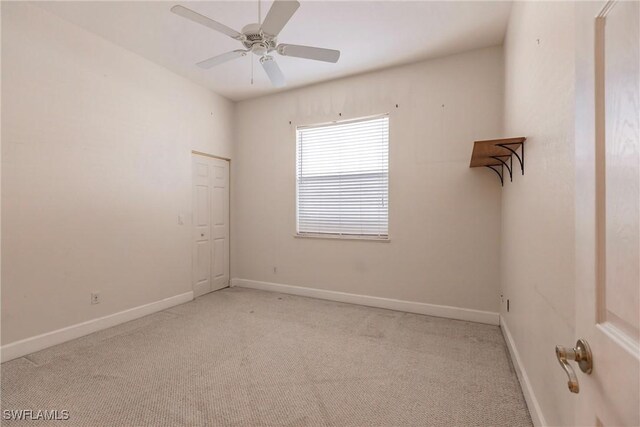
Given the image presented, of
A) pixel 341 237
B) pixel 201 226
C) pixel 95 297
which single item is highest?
pixel 201 226

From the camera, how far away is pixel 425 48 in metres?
3.36

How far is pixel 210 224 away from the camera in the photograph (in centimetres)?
461

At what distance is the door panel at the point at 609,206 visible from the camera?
52 cm

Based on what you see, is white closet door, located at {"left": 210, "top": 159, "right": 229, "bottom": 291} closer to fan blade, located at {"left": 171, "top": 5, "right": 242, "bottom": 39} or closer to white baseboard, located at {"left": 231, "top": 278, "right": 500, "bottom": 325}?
white baseboard, located at {"left": 231, "top": 278, "right": 500, "bottom": 325}

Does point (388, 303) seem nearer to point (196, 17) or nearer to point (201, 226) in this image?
point (201, 226)

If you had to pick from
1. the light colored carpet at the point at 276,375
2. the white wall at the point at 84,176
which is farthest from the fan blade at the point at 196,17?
the light colored carpet at the point at 276,375

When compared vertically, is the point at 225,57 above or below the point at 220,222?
above

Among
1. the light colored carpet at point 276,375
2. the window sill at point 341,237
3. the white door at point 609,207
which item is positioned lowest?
the light colored carpet at point 276,375

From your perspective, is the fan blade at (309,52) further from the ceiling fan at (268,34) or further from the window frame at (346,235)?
the window frame at (346,235)

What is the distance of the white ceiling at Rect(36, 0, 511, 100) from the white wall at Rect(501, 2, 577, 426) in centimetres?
59

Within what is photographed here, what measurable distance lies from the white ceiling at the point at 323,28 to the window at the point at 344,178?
0.81m

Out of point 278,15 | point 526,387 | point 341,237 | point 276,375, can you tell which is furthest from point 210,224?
point 526,387

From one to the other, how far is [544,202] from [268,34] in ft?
6.56

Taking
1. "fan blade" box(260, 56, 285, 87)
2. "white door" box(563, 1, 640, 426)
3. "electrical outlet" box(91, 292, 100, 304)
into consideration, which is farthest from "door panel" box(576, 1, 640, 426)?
"electrical outlet" box(91, 292, 100, 304)
